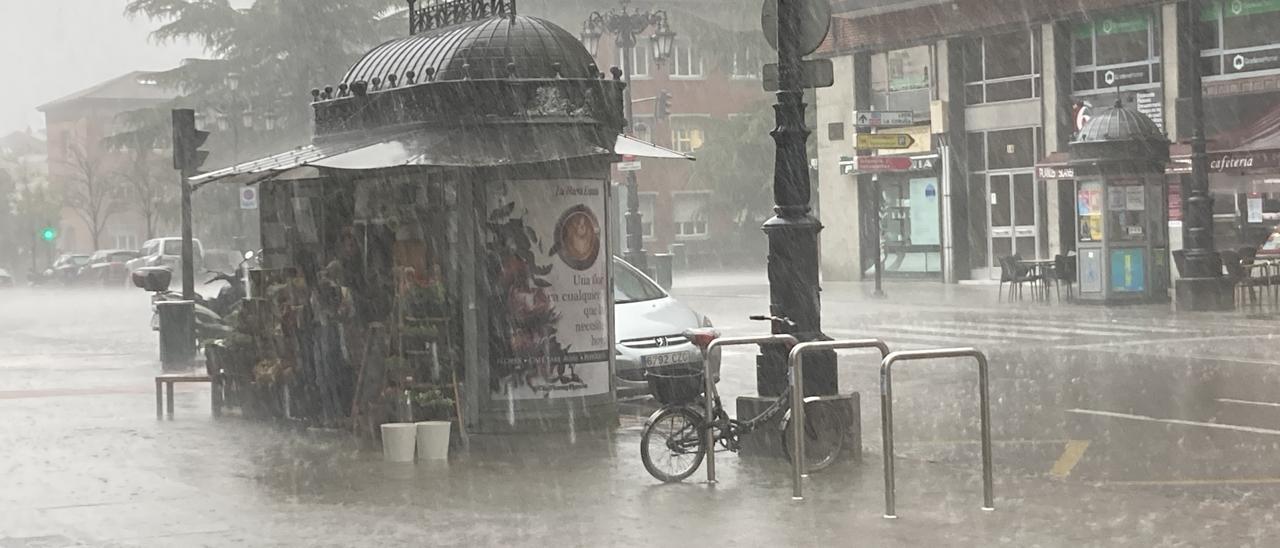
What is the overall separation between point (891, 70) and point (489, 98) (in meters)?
32.2

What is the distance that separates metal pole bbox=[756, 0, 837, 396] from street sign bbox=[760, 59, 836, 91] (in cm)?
3

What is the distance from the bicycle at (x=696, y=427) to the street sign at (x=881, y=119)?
26.0 m

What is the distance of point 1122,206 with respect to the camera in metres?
29.3

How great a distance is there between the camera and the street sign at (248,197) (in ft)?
164

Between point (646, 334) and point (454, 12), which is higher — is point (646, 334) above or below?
below

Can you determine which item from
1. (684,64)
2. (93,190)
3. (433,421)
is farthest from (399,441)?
(93,190)

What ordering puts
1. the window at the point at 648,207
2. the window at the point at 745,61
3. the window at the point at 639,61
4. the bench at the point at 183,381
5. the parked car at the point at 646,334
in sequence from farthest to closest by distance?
the window at the point at 648,207, the window at the point at 639,61, the window at the point at 745,61, the bench at the point at 183,381, the parked car at the point at 646,334

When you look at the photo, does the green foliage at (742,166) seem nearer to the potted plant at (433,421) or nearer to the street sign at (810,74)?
the potted plant at (433,421)

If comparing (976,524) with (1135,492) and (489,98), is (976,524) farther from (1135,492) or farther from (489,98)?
(489,98)

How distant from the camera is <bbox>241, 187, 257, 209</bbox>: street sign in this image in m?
50.0

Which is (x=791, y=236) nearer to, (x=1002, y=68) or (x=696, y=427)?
(x=696, y=427)

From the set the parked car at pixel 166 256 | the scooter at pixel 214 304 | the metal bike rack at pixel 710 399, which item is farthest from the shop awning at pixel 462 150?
the parked car at pixel 166 256

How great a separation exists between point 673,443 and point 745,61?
59.9 m

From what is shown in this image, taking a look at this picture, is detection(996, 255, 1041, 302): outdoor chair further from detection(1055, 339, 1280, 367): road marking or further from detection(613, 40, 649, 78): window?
detection(613, 40, 649, 78): window
